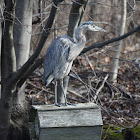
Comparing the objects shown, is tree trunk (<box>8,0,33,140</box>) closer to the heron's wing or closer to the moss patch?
the heron's wing

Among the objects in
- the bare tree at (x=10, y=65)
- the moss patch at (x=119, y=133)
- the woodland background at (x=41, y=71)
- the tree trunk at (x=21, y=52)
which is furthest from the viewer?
the moss patch at (x=119, y=133)

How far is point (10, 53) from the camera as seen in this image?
4578 mm

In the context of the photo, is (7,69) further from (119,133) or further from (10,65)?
(119,133)

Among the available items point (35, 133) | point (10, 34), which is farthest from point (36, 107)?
point (10, 34)

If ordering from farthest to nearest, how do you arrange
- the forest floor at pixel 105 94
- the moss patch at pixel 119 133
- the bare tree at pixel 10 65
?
the forest floor at pixel 105 94 < the moss patch at pixel 119 133 < the bare tree at pixel 10 65

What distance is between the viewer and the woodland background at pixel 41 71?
14.4 feet

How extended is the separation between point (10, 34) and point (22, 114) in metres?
2.14

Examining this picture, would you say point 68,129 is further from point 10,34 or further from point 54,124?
point 10,34

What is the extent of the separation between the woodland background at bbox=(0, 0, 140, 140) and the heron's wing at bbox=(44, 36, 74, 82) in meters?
0.25

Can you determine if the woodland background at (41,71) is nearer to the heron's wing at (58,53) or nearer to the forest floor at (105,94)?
the forest floor at (105,94)

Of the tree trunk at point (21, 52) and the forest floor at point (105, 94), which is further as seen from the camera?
the forest floor at point (105, 94)

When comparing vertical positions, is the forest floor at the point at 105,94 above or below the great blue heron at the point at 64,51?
below

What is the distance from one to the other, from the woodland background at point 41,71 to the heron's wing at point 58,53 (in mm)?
245

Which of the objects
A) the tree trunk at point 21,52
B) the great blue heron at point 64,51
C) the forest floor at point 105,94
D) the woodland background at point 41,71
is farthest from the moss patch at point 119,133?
the great blue heron at point 64,51
